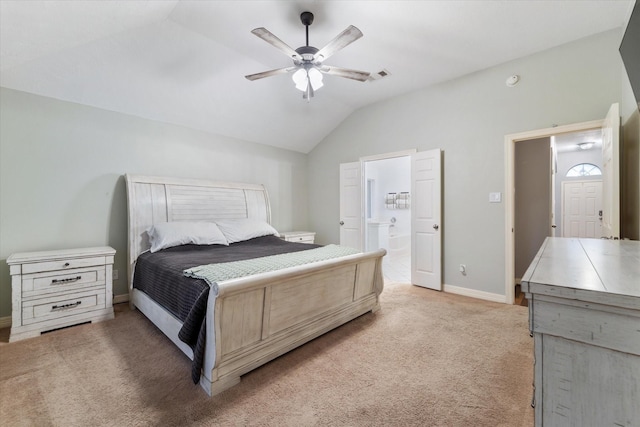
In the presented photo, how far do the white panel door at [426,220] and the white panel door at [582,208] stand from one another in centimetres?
450

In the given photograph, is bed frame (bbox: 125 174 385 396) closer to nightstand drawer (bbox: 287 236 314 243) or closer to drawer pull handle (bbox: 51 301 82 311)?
drawer pull handle (bbox: 51 301 82 311)

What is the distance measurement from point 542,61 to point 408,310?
3.09m

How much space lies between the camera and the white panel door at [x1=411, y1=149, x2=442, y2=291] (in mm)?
3721

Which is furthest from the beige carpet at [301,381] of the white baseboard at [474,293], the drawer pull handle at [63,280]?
the white baseboard at [474,293]

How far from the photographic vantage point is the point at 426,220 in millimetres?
3848

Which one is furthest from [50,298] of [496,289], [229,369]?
[496,289]

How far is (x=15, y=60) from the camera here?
2.40 metres

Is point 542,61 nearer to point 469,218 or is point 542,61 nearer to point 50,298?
point 469,218

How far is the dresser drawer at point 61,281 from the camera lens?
240cm

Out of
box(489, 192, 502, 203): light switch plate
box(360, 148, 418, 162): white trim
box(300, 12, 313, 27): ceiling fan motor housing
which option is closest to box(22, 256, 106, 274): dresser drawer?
box(300, 12, 313, 27): ceiling fan motor housing

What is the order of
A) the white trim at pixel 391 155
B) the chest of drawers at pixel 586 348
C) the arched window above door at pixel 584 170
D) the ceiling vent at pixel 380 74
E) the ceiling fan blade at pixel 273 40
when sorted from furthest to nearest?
the arched window above door at pixel 584 170, the white trim at pixel 391 155, the ceiling vent at pixel 380 74, the ceiling fan blade at pixel 273 40, the chest of drawers at pixel 586 348

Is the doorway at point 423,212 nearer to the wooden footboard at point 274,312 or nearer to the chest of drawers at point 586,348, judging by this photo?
the wooden footboard at point 274,312

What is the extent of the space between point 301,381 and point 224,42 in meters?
3.26

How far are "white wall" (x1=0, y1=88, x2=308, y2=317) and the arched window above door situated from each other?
7.73m
